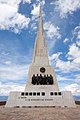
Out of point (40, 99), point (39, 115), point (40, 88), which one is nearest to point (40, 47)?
point (40, 88)

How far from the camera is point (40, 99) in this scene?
105 ft

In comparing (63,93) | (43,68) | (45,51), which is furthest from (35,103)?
(45,51)

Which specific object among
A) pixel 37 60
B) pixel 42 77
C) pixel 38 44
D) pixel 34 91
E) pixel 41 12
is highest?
pixel 41 12

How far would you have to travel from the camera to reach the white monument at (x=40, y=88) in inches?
1250

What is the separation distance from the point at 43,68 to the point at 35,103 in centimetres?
790

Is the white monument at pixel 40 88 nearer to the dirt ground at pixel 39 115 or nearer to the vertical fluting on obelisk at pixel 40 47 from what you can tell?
the vertical fluting on obelisk at pixel 40 47

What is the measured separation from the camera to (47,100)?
1260 inches

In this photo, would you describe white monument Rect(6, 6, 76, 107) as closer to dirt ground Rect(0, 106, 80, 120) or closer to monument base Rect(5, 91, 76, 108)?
monument base Rect(5, 91, 76, 108)

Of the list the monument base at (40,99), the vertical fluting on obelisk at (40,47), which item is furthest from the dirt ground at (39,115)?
the vertical fluting on obelisk at (40,47)

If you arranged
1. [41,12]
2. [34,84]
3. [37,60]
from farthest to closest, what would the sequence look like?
1. [41,12]
2. [37,60]
3. [34,84]

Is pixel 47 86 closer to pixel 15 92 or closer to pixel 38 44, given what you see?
pixel 15 92

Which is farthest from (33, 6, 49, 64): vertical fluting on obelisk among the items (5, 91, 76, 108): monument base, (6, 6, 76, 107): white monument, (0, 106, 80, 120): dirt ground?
(0, 106, 80, 120): dirt ground

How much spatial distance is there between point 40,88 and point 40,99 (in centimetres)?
364

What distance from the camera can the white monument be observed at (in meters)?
31.8
